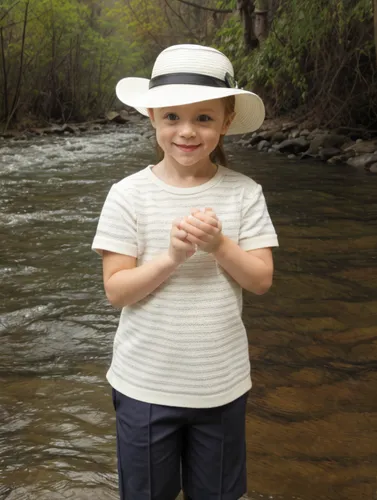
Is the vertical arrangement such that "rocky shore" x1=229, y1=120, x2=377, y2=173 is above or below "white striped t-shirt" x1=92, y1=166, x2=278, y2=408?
below

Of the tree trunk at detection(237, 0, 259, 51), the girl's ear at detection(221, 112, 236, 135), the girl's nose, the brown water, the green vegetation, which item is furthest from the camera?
the tree trunk at detection(237, 0, 259, 51)

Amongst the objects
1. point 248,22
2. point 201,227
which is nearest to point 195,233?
point 201,227

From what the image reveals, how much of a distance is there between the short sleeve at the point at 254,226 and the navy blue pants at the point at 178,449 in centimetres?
35

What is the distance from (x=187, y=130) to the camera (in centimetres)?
130

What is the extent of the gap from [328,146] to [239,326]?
9130mm

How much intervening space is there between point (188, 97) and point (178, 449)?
2.53ft

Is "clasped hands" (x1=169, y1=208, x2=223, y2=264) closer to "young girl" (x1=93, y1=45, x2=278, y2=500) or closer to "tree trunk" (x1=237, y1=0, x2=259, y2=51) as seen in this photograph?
"young girl" (x1=93, y1=45, x2=278, y2=500)

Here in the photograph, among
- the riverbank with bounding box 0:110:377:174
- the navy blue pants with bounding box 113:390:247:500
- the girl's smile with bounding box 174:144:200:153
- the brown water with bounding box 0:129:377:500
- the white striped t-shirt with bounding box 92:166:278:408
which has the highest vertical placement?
the girl's smile with bounding box 174:144:200:153

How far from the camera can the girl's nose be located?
1297mm

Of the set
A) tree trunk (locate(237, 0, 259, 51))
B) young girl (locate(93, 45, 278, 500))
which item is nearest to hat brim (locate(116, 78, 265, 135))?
young girl (locate(93, 45, 278, 500))

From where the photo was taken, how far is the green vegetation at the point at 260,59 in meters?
9.65

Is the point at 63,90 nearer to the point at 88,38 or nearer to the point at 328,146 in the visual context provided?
the point at 88,38

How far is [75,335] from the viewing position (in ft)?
10.5

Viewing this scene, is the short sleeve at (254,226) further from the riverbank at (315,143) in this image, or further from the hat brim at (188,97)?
the riverbank at (315,143)
